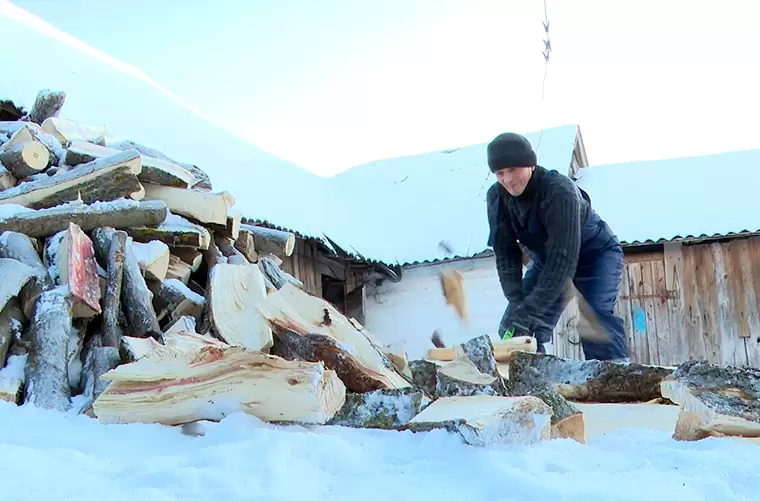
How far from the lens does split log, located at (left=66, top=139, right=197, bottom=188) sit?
3.30m

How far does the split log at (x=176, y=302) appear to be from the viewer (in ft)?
9.02

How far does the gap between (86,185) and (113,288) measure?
0.74 metres

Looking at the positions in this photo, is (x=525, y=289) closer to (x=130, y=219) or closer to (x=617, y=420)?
(x=617, y=420)

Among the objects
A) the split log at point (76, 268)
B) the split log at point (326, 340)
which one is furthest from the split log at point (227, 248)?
the split log at point (326, 340)

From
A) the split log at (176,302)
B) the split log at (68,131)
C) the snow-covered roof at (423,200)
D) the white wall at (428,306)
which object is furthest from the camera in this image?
the snow-covered roof at (423,200)

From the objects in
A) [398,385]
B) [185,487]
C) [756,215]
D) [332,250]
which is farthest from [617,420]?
[756,215]

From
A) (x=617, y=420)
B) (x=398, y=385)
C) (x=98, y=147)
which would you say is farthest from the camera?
(x=98, y=147)

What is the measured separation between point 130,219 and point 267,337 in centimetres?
103

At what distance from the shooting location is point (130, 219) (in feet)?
9.46

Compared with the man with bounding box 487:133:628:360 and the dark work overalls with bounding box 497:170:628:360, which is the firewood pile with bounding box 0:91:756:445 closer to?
the man with bounding box 487:133:628:360

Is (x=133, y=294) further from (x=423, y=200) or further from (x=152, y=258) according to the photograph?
(x=423, y=200)

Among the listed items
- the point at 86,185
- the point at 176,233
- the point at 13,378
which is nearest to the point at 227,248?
the point at 176,233

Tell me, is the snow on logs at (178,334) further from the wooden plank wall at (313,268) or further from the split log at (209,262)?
the wooden plank wall at (313,268)

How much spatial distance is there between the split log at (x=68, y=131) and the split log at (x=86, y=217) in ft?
3.16
